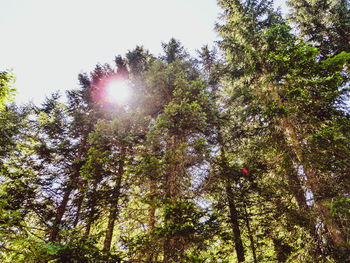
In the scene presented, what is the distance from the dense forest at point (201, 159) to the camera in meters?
5.66

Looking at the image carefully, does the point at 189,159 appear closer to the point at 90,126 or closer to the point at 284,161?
the point at 284,161

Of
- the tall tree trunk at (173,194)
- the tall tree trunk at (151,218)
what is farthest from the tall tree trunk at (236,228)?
the tall tree trunk at (151,218)

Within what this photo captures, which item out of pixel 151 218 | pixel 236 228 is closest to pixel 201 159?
pixel 151 218

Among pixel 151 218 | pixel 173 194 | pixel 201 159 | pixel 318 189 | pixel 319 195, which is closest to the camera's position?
pixel 319 195

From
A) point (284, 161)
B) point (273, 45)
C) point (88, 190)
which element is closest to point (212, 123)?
point (284, 161)

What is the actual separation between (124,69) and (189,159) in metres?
10.3

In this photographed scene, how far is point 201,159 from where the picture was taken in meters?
8.09

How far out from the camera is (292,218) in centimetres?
625

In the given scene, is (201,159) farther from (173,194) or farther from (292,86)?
(292,86)

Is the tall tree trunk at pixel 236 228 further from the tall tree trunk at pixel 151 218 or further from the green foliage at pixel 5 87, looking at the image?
the green foliage at pixel 5 87

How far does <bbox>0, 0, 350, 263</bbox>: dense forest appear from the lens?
566cm

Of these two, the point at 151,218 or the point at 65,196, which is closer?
the point at 151,218

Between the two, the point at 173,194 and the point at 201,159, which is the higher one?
the point at 201,159

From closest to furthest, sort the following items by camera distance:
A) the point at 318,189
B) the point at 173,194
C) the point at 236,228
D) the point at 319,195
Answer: the point at 319,195 → the point at 318,189 → the point at 173,194 → the point at 236,228
